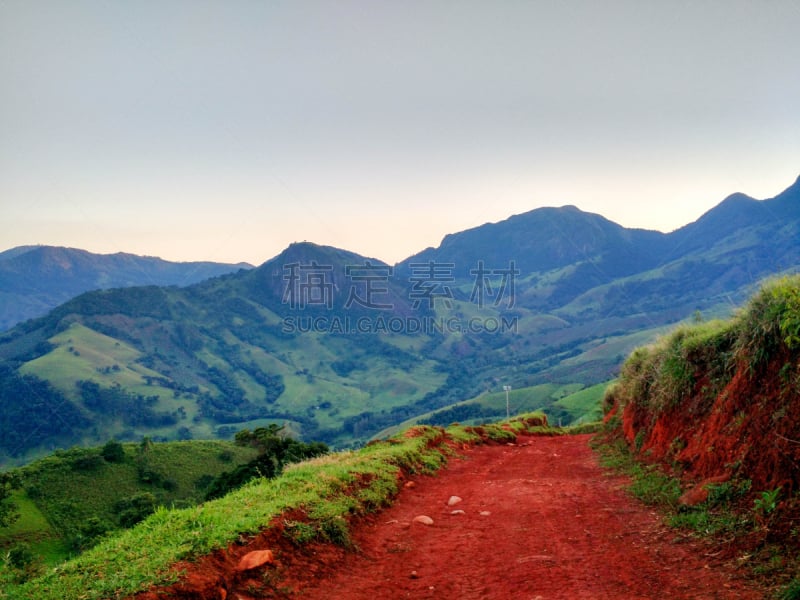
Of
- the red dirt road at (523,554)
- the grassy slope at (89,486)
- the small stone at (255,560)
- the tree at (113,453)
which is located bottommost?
the grassy slope at (89,486)

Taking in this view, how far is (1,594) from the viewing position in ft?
16.8

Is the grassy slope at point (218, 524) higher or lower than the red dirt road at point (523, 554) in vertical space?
higher

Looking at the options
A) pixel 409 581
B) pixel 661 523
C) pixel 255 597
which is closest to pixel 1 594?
pixel 255 597

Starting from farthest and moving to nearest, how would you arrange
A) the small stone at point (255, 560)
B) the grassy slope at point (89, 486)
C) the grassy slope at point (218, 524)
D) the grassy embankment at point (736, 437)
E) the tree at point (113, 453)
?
the tree at point (113, 453), the grassy slope at point (89, 486), the small stone at point (255, 560), the grassy embankment at point (736, 437), the grassy slope at point (218, 524)

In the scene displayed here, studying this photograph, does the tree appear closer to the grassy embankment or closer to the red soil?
the red soil

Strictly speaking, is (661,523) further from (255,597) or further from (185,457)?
(185,457)

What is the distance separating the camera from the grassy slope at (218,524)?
5.23 metres

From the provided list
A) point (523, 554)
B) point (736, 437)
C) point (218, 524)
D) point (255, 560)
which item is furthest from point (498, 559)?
point (736, 437)

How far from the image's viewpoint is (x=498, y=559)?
674 cm

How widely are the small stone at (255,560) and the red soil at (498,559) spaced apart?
0.08m

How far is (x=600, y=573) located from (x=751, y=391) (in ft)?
13.7

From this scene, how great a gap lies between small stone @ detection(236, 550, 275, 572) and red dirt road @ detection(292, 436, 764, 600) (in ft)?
1.04

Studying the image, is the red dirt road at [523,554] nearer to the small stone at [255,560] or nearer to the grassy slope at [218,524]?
the small stone at [255,560]

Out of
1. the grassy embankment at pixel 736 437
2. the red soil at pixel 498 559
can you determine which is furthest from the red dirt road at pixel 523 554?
the grassy embankment at pixel 736 437
